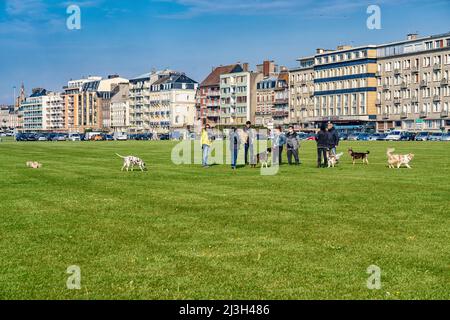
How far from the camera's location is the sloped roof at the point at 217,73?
592 ft

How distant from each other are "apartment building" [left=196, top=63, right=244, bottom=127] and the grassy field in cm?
16801

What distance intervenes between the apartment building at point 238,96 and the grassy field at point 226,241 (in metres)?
155

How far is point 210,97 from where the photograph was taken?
190500 mm

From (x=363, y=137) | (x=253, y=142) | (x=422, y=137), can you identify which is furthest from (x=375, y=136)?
(x=253, y=142)

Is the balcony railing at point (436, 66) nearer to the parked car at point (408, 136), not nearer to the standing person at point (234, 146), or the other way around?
the parked car at point (408, 136)

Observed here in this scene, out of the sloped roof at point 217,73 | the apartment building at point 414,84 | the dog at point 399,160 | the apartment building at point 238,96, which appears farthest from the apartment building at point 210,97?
the dog at point 399,160

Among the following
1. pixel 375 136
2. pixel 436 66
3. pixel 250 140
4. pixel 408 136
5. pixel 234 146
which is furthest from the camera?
pixel 436 66

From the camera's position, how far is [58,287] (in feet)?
27.7

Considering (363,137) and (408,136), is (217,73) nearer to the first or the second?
(363,137)

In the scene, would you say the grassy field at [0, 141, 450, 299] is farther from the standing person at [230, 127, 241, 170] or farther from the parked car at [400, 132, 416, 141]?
the parked car at [400, 132, 416, 141]

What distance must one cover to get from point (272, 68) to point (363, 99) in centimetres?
3916

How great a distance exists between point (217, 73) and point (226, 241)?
593ft

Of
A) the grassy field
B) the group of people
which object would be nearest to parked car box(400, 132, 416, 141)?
the group of people

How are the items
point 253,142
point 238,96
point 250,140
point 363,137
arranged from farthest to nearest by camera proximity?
1. point 238,96
2. point 363,137
3. point 253,142
4. point 250,140
